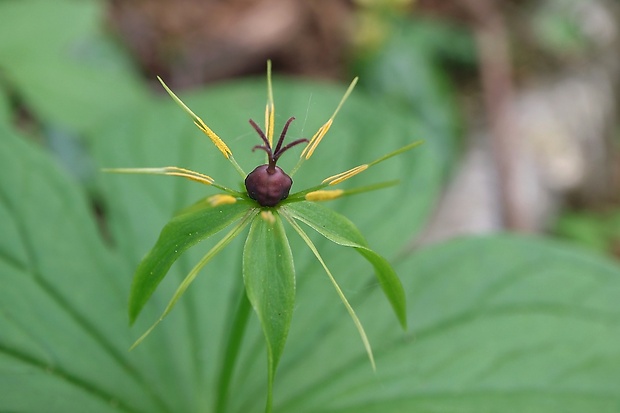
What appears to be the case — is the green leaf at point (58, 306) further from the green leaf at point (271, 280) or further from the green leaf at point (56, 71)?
the green leaf at point (56, 71)

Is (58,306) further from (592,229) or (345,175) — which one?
(592,229)

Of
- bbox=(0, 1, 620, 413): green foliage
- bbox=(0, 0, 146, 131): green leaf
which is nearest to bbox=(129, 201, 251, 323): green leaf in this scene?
bbox=(0, 1, 620, 413): green foliage

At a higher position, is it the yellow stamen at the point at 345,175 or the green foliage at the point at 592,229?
the green foliage at the point at 592,229

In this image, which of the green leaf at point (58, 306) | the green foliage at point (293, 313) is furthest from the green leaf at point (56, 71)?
the green leaf at point (58, 306)

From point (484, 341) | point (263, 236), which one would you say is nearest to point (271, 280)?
point (263, 236)

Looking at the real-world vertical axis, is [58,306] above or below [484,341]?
above

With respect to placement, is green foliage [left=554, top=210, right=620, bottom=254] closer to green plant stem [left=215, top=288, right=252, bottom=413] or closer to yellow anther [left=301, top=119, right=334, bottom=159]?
green plant stem [left=215, top=288, right=252, bottom=413]
